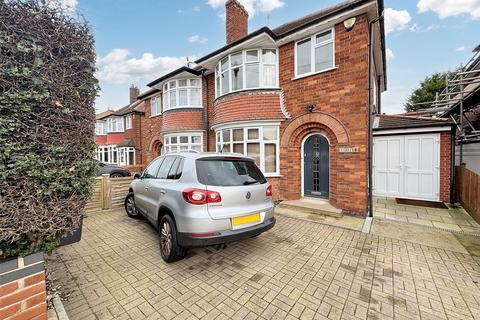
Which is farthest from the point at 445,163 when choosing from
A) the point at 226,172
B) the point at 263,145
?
the point at 226,172

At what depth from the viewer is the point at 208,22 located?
10.6 m

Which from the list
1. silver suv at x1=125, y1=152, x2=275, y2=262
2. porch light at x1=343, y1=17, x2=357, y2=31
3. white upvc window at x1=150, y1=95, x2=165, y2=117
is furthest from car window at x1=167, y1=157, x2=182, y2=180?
white upvc window at x1=150, y1=95, x2=165, y2=117

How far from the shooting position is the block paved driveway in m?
2.43

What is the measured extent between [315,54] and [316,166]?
3.74m

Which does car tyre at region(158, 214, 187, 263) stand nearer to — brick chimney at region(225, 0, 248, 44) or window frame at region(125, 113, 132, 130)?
brick chimney at region(225, 0, 248, 44)

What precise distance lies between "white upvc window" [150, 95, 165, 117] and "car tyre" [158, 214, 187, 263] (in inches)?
462

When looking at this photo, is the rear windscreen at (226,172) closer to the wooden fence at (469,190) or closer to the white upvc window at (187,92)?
the wooden fence at (469,190)

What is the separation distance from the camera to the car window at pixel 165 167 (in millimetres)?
4053

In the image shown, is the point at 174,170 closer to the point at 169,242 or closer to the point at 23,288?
the point at 169,242

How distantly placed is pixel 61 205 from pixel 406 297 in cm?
401

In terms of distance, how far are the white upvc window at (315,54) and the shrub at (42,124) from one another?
6555 mm

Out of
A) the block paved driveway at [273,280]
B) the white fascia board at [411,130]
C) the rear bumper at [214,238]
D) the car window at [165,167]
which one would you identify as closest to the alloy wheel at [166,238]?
the block paved driveway at [273,280]

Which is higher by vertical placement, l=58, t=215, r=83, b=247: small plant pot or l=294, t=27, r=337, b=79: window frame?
l=294, t=27, r=337, b=79: window frame

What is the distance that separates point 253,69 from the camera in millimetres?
7977
